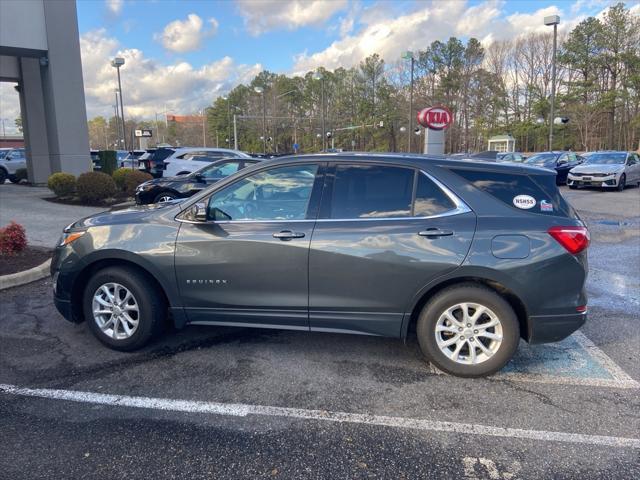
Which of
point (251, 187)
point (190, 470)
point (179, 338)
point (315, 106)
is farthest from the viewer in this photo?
point (315, 106)

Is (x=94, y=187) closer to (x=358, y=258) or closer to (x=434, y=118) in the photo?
(x=434, y=118)

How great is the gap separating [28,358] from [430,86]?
60.3 meters

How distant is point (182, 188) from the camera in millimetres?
11352

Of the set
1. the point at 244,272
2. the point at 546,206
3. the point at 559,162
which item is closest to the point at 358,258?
the point at 244,272

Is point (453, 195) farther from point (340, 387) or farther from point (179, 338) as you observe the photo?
point (179, 338)

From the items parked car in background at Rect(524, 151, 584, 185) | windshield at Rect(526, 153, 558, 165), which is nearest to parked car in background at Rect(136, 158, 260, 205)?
parked car in background at Rect(524, 151, 584, 185)

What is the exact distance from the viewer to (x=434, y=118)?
930 centimetres

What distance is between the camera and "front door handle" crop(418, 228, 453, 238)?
3.54 metres

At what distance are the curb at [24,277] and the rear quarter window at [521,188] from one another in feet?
18.6

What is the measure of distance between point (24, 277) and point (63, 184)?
8.72m

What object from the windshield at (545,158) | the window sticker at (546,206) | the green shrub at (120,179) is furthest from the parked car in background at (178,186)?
the windshield at (545,158)

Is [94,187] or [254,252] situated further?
[94,187]

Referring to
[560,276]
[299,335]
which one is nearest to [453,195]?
[560,276]

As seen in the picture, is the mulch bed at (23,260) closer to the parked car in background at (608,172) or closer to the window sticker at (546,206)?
the window sticker at (546,206)
